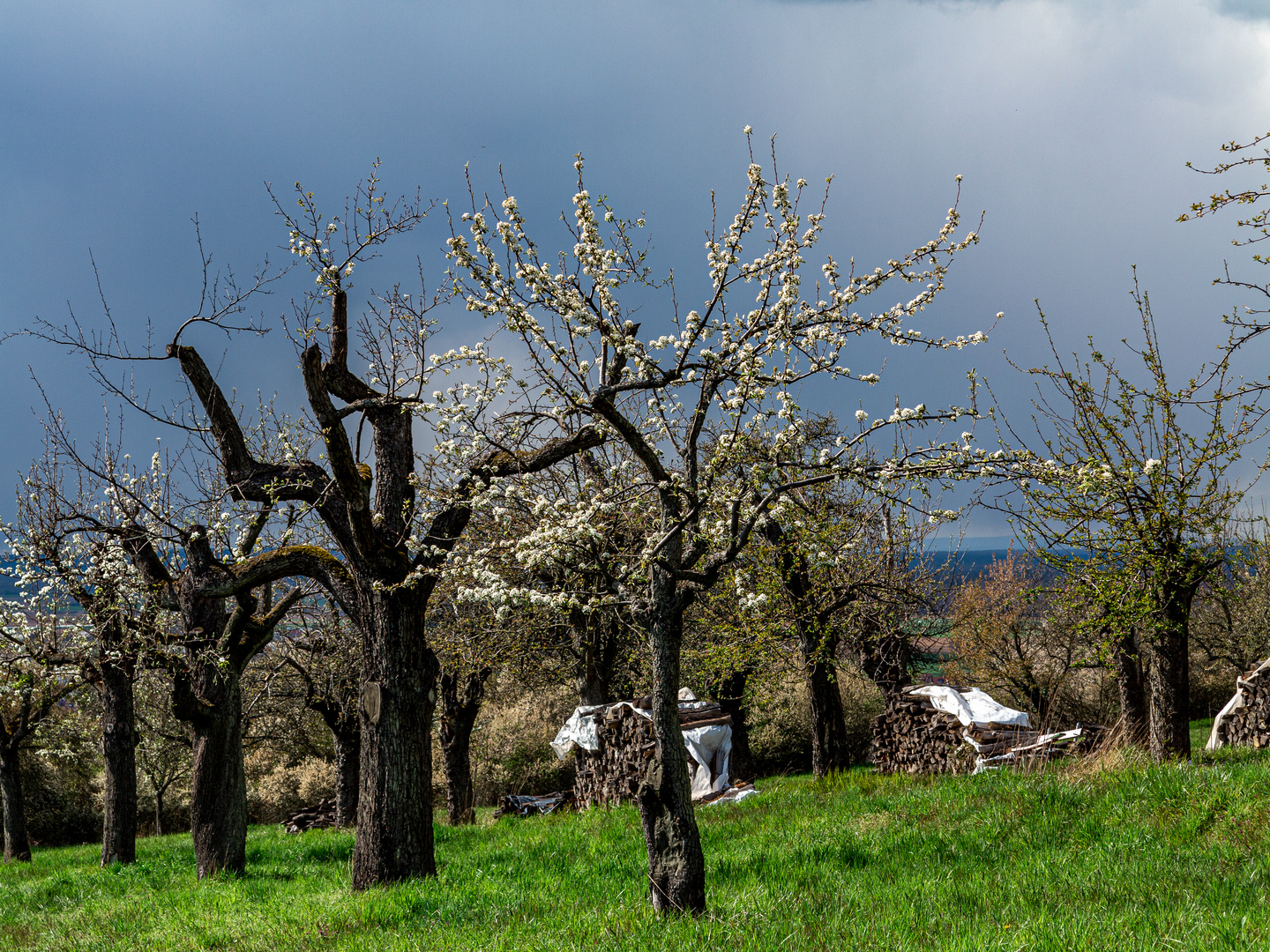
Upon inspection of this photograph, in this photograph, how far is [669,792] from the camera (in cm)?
651

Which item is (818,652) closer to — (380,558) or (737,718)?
(380,558)

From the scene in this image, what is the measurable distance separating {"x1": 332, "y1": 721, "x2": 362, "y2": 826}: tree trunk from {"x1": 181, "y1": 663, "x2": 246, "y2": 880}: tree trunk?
702 centimetres

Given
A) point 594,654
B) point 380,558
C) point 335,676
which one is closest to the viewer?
point 380,558

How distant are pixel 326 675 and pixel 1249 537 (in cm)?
2418

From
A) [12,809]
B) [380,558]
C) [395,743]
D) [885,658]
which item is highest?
[380,558]

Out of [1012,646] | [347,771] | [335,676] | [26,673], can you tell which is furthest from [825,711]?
[26,673]

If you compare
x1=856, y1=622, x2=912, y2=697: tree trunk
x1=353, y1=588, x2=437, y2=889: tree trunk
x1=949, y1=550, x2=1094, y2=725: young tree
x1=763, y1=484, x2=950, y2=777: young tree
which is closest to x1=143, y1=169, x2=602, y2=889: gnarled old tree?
x1=353, y1=588, x2=437, y2=889: tree trunk

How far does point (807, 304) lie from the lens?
7070mm

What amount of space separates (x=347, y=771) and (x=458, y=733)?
153 inches

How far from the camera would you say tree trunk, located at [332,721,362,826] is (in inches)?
776

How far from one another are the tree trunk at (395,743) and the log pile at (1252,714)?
13.2 metres

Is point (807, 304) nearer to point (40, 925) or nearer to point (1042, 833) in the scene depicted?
point (1042, 833)

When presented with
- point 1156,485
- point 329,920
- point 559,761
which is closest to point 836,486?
point 1156,485

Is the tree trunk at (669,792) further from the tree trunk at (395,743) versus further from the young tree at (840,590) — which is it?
the young tree at (840,590)
